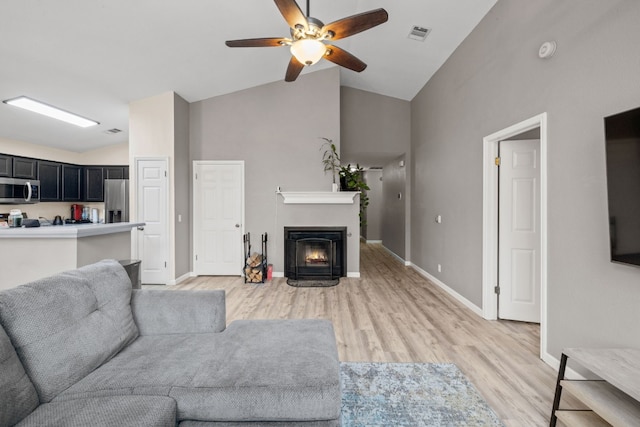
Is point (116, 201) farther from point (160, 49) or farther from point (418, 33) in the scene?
point (418, 33)

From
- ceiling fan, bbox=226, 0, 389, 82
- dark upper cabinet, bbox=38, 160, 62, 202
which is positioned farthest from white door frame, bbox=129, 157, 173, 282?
ceiling fan, bbox=226, 0, 389, 82

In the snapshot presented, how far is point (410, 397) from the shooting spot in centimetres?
198

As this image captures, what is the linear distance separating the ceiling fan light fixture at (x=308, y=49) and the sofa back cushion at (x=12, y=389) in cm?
240

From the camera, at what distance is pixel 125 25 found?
317 centimetres

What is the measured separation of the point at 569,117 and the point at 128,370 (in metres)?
3.19

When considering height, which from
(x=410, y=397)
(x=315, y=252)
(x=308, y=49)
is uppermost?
(x=308, y=49)

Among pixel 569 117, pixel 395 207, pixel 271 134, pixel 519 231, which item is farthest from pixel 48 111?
pixel 395 207

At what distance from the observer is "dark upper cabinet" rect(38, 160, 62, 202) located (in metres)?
5.71

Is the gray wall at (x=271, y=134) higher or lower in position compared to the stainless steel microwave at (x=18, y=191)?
higher

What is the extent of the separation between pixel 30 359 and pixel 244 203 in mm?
4162

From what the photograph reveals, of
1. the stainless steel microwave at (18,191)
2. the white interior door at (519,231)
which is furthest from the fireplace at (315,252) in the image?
the stainless steel microwave at (18,191)

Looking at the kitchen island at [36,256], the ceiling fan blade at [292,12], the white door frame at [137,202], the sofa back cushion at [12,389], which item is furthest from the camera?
the white door frame at [137,202]

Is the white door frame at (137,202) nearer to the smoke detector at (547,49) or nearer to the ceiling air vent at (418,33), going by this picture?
the ceiling air vent at (418,33)

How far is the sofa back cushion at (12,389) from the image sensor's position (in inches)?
42.1
